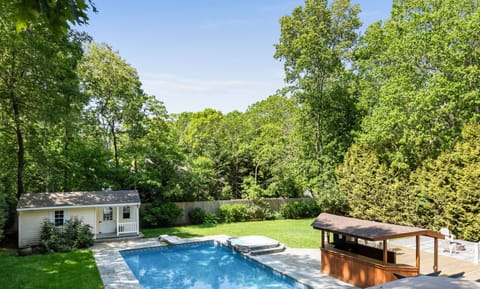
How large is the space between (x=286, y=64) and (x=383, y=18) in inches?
263

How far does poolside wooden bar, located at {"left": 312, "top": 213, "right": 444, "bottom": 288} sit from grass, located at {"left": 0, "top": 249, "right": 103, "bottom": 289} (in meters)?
7.35

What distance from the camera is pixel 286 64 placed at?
2200 centimetres

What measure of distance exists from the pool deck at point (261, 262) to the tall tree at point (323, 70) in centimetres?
936

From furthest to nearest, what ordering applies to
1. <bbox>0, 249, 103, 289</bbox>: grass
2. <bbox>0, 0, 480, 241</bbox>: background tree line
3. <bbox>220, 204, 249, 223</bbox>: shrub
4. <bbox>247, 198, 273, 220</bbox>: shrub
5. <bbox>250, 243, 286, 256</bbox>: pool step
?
<bbox>247, 198, 273, 220</bbox>: shrub < <bbox>220, 204, 249, 223</bbox>: shrub < <bbox>0, 0, 480, 241</bbox>: background tree line < <bbox>250, 243, 286, 256</bbox>: pool step < <bbox>0, 249, 103, 289</bbox>: grass

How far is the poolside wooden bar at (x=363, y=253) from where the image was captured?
28.9 ft

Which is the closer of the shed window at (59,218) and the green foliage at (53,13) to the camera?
the green foliage at (53,13)

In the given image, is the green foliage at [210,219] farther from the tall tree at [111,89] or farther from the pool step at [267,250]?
Result: the pool step at [267,250]

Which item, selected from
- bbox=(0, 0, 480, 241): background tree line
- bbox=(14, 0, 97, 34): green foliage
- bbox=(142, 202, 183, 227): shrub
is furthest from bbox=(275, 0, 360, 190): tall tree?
bbox=(14, 0, 97, 34): green foliage

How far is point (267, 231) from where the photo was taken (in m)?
18.4

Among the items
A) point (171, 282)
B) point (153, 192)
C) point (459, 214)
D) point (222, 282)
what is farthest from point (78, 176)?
point (459, 214)

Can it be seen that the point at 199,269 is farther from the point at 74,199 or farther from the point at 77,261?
the point at 74,199

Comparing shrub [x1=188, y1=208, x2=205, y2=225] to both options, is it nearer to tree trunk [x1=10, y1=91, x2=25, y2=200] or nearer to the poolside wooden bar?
tree trunk [x1=10, y1=91, x2=25, y2=200]

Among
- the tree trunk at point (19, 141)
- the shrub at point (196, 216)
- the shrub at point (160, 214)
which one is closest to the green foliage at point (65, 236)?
the tree trunk at point (19, 141)

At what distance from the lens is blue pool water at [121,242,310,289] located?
11000 mm
